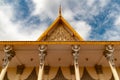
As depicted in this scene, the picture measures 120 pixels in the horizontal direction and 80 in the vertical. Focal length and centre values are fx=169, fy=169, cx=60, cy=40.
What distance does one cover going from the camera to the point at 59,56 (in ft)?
38.0

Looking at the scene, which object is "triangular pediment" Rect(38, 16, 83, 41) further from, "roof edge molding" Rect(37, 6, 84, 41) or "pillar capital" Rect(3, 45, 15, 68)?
"pillar capital" Rect(3, 45, 15, 68)

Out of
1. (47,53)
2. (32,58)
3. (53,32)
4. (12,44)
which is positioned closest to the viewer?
(12,44)

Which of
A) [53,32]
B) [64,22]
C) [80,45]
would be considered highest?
[64,22]

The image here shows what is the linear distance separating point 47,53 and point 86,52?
2575 millimetres

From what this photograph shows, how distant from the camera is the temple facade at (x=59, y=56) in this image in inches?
406

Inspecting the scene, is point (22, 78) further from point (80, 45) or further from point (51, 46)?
point (80, 45)

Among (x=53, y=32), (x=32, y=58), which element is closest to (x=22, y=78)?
(x=32, y=58)

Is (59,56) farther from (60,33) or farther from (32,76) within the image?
(32,76)

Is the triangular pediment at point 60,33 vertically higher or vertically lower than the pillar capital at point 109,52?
higher

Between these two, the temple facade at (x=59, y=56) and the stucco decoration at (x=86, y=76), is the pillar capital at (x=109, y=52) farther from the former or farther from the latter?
the stucco decoration at (x=86, y=76)

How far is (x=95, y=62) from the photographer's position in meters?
12.3

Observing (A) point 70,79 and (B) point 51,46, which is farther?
(A) point 70,79

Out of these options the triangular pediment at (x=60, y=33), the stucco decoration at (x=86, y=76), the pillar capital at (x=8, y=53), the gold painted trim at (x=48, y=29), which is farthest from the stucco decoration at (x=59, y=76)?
the pillar capital at (x=8, y=53)


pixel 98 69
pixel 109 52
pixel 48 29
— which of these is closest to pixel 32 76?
pixel 48 29
